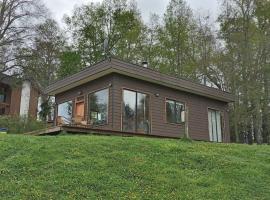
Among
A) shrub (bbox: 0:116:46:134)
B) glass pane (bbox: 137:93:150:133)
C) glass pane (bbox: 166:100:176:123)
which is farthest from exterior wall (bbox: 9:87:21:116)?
glass pane (bbox: 137:93:150:133)

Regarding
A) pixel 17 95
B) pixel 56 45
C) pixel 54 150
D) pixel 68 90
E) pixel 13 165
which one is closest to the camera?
pixel 13 165

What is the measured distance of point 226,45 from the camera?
88.4 feet

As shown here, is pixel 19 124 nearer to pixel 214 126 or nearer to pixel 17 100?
pixel 214 126

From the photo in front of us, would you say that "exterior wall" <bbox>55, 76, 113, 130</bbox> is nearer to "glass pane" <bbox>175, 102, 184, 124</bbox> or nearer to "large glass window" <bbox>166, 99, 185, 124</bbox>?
"large glass window" <bbox>166, 99, 185, 124</bbox>

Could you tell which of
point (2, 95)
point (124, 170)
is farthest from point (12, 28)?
point (124, 170)

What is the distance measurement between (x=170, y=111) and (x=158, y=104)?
0.76 metres

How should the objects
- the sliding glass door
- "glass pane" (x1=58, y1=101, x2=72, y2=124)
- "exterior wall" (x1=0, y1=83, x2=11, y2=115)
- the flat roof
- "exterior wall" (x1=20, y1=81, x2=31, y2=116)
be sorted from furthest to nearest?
"exterior wall" (x1=20, y1=81, x2=31, y2=116)
"exterior wall" (x1=0, y1=83, x2=11, y2=115)
the sliding glass door
"glass pane" (x1=58, y1=101, x2=72, y2=124)
the flat roof

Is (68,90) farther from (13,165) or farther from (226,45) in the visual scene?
(226,45)

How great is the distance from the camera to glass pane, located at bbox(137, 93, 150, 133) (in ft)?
49.5

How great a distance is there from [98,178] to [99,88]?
7.86m

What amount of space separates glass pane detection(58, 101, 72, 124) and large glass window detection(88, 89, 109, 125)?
1450mm

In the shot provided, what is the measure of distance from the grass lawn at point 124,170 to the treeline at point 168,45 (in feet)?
50.5

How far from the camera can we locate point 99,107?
15.1 m

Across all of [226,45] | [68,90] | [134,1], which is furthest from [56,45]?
[68,90]
